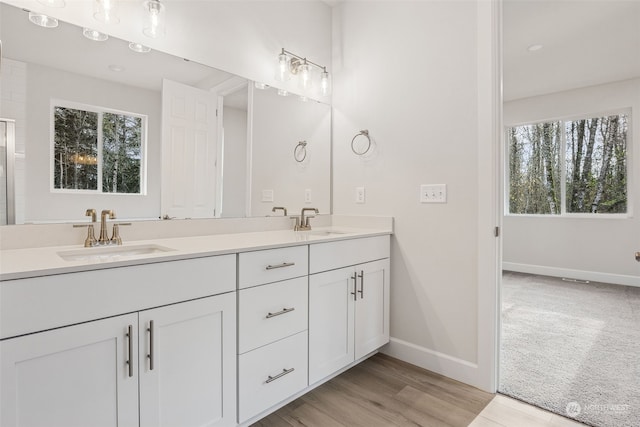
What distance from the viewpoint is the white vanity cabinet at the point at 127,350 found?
0.94 m

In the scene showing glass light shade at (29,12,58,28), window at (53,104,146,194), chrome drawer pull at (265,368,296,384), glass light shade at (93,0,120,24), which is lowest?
chrome drawer pull at (265,368,296,384)

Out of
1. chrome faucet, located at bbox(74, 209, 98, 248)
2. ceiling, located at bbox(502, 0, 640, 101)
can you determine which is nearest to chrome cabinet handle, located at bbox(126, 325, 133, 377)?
chrome faucet, located at bbox(74, 209, 98, 248)

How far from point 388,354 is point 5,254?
2134 mm

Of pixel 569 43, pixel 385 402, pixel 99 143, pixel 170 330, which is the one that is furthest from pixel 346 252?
pixel 569 43

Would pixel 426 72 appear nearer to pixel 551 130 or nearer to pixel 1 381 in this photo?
pixel 1 381

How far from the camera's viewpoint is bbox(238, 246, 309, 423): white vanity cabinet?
56.4 inches

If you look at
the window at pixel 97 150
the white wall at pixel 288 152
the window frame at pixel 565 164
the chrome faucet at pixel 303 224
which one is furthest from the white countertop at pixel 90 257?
the window frame at pixel 565 164

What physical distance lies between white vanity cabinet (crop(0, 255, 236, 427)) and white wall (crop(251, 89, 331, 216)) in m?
1.00

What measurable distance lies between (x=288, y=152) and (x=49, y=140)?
1.41 meters

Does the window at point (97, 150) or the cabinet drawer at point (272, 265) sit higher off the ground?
the window at point (97, 150)

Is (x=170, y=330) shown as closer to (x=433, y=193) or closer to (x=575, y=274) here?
(x=433, y=193)

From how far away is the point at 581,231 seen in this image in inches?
180

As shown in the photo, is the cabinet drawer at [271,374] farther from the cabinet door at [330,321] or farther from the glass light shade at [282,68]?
the glass light shade at [282,68]

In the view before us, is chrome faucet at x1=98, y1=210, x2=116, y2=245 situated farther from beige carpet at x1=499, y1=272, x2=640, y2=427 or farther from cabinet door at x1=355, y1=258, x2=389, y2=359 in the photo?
beige carpet at x1=499, y1=272, x2=640, y2=427
